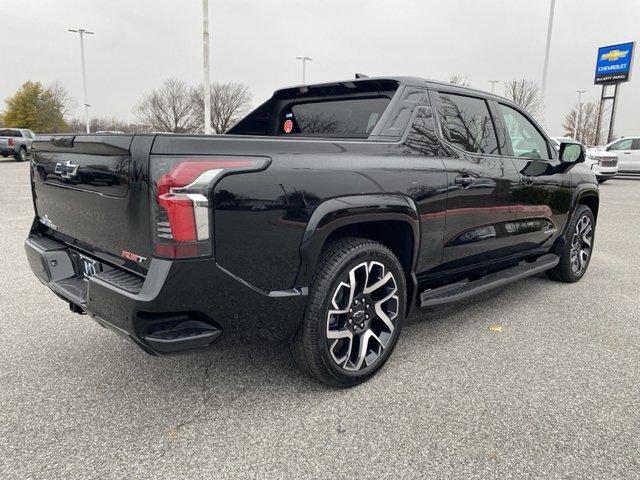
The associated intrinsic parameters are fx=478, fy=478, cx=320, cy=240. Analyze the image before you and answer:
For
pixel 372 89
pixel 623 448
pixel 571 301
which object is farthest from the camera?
pixel 571 301

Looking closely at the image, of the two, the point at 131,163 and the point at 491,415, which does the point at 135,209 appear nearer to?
the point at 131,163

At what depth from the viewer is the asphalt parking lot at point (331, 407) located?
2053 millimetres

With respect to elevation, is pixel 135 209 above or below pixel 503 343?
above

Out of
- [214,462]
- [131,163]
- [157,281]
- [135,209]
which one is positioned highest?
[131,163]

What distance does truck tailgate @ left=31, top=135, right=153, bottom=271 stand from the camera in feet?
6.63

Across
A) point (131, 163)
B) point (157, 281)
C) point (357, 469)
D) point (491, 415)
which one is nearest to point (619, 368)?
point (491, 415)

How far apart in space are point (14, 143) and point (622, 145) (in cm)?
2846

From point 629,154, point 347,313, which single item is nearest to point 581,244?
point 347,313

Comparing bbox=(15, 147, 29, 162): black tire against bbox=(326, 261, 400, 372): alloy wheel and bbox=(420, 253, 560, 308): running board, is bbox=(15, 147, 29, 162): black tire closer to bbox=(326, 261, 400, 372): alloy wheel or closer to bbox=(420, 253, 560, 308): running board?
bbox=(420, 253, 560, 308): running board

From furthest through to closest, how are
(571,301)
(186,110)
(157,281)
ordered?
(186,110), (571,301), (157,281)

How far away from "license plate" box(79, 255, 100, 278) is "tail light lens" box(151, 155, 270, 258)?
2.20 feet

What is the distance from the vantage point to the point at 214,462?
80.9 inches

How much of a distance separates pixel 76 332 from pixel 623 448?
334 centimetres

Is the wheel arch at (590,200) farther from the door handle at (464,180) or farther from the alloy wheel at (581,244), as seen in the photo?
the door handle at (464,180)
